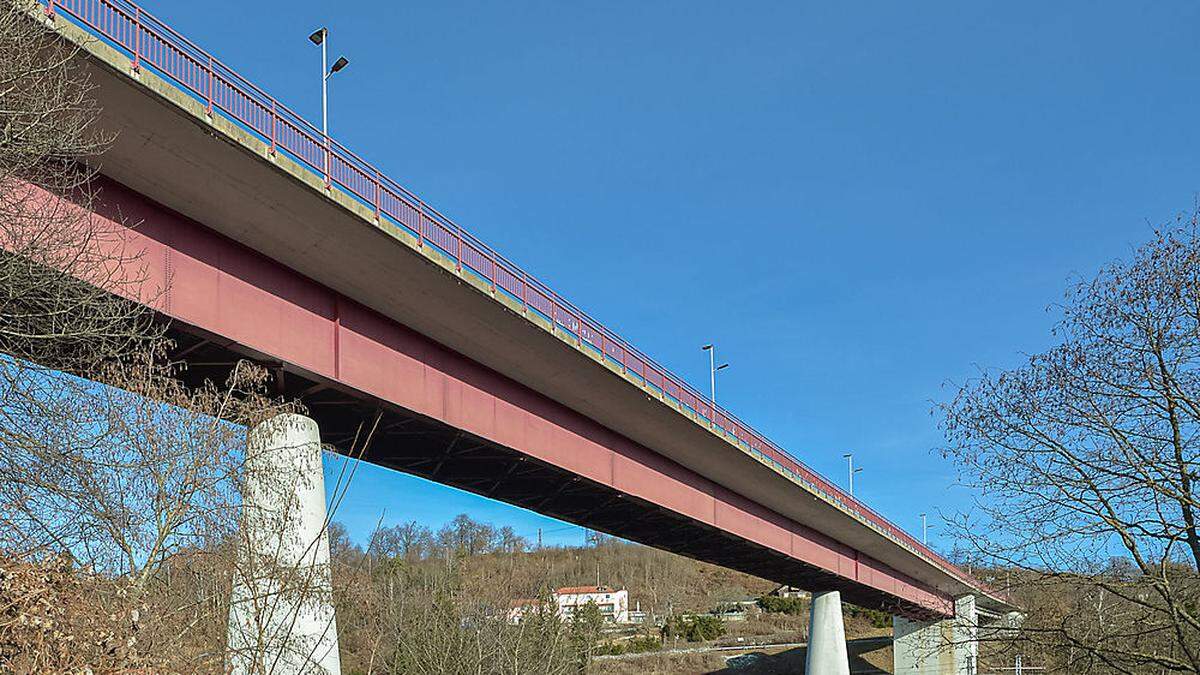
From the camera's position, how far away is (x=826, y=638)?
180ft

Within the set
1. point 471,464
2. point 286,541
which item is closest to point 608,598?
point 471,464

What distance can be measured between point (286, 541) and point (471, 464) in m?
12.3

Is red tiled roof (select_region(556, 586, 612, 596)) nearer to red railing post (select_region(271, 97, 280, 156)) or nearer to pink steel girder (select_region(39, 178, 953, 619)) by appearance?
pink steel girder (select_region(39, 178, 953, 619))

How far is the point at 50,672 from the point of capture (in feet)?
36.1

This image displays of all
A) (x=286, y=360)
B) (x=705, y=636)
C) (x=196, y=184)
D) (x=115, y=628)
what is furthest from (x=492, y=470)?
(x=705, y=636)

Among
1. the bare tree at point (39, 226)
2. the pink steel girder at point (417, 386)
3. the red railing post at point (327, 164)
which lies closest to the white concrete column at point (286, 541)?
the pink steel girder at point (417, 386)

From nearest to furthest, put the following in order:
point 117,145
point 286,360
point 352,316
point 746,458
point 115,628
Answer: point 115,628 < point 117,145 < point 286,360 < point 352,316 < point 746,458

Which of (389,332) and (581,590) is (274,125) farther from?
(581,590)

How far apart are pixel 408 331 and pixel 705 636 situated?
73767 millimetres

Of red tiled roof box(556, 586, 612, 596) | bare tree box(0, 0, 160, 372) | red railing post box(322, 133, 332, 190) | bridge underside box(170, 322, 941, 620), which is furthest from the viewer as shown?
red tiled roof box(556, 586, 612, 596)

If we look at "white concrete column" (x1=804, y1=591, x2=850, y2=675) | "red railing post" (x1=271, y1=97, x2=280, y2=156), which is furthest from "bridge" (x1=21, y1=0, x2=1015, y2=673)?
"white concrete column" (x1=804, y1=591, x2=850, y2=675)

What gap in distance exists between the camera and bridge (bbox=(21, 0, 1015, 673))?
17578 mm

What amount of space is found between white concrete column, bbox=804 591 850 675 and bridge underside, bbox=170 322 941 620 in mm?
7639

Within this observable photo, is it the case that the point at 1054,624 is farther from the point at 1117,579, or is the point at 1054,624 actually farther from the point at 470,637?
the point at 470,637
